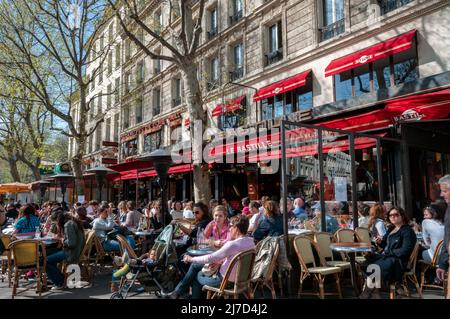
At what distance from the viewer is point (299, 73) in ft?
42.4

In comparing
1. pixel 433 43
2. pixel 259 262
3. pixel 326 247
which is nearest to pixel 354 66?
pixel 433 43

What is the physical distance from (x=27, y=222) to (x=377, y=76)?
10.0 meters

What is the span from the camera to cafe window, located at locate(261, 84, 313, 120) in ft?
41.9

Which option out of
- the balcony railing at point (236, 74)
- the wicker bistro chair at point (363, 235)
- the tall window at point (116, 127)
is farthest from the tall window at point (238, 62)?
the tall window at point (116, 127)

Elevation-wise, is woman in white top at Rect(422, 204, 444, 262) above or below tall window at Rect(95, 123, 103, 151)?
below

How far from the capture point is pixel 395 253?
470 centimetres

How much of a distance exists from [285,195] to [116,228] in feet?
13.1

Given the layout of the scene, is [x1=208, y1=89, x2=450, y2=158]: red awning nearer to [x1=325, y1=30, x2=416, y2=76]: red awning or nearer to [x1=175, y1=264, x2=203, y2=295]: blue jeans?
[x1=325, y1=30, x2=416, y2=76]: red awning

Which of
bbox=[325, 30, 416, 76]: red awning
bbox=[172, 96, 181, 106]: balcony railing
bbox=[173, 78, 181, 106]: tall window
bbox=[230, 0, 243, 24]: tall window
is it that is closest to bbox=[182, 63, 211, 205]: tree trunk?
bbox=[325, 30, 416, 76]: red awning

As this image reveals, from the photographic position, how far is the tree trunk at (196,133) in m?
9.22

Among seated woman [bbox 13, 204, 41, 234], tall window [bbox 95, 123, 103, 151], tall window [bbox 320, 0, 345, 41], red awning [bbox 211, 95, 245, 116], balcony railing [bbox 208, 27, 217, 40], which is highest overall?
balcony railing [bbox 208, 27, 217, 40]

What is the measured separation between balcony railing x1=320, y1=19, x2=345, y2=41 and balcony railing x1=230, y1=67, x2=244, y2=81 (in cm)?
425

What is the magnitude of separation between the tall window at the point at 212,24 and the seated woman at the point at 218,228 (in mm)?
13935

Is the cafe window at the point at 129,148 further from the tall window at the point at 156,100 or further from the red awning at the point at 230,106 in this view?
the red awning at the point at 230,106
